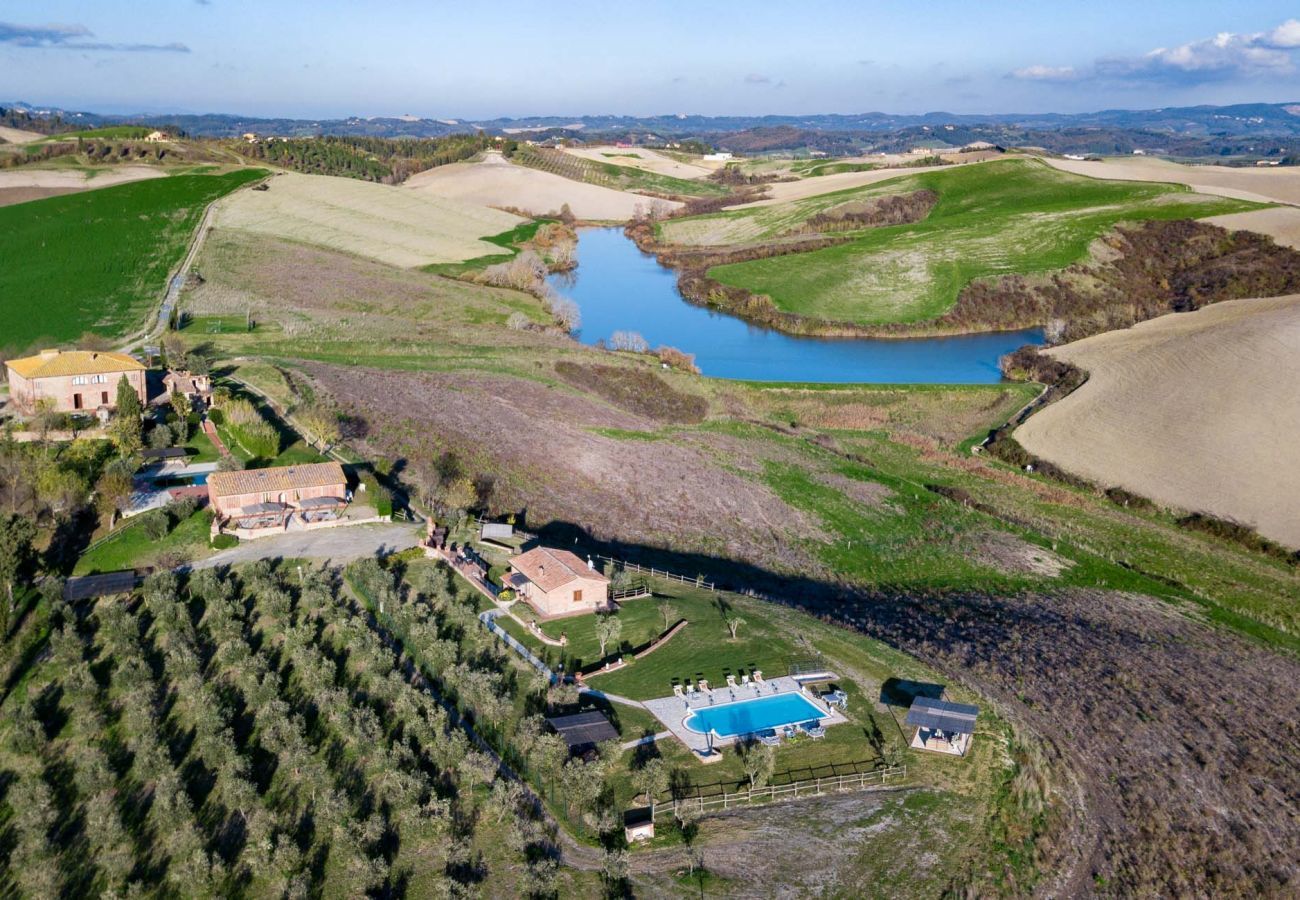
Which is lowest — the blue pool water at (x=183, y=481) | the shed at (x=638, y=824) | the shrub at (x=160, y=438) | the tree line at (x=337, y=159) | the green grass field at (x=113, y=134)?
the shed at (x=638, y=824)

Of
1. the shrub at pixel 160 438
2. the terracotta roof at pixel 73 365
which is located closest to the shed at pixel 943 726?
the shrub at pixel 160 438

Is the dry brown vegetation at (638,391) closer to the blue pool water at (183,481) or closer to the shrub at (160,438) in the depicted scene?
the shrub at (160,438)

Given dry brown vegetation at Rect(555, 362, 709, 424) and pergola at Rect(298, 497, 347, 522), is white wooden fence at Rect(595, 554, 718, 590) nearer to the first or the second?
pergola at Rect(298, 497, 347, 522)

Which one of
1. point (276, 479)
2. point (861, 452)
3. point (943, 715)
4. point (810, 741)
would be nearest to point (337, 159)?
point (861, 452)

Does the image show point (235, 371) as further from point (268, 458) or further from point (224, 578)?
point (224, 578)

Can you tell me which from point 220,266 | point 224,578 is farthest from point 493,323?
point 224,578
